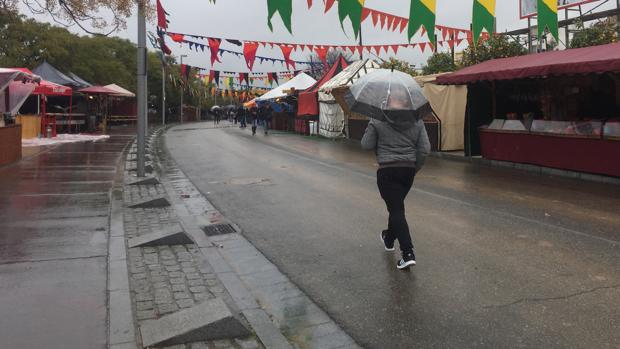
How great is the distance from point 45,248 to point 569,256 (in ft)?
18.4

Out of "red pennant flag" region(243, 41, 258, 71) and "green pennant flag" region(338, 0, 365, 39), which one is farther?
"red pennant flag" region(243, 41, 258, 71)

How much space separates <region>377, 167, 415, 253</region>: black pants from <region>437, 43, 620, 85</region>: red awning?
23.1 feet

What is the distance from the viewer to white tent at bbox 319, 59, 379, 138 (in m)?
24.2

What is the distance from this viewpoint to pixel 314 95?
29.5m

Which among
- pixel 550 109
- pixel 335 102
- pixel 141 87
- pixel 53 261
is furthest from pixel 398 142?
pixel 335 102

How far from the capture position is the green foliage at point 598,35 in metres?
17.8

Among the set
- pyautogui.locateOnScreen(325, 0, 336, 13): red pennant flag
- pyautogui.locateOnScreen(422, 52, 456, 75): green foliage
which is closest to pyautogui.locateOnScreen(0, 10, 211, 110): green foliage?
pyautogui.locateOnScreen(422, 52, 456, 75): green foliage

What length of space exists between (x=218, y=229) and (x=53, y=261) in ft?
7.46

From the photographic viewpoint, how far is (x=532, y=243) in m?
6.36

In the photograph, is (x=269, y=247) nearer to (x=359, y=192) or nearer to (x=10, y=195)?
(x=359, y=192)

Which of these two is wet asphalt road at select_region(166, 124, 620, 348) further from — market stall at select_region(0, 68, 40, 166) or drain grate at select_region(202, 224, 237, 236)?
market stall at select_region(0, 68, 40, 166)

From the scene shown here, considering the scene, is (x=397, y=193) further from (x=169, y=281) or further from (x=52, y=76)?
(x=52, y=76)

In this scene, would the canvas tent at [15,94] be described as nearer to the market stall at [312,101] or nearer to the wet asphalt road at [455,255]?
the wet asphalt road at [455,255]

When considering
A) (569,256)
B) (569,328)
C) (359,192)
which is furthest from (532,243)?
(359,192)
